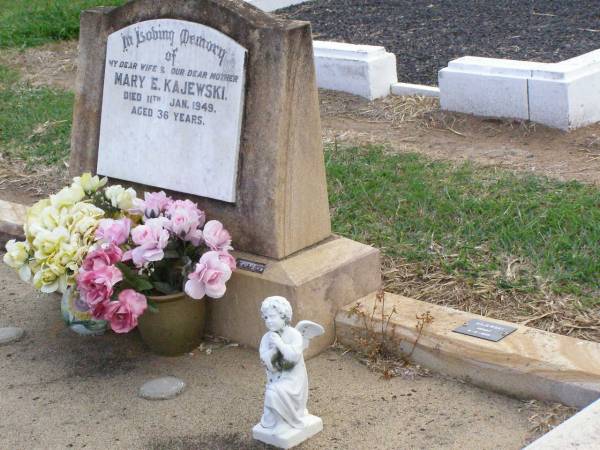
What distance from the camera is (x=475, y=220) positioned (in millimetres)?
4734

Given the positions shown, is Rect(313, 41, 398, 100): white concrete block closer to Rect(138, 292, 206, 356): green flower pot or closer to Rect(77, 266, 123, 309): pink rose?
Rect(138, 292, 206, 356): green flower pot

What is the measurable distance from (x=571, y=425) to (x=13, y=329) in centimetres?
257

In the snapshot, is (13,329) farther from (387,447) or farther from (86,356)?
(387,447)

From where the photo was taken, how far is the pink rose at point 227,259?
3957mm

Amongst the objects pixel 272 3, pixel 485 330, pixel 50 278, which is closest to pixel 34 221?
pixel 50 278

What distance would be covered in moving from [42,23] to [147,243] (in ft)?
20.7

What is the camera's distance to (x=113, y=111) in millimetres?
4613

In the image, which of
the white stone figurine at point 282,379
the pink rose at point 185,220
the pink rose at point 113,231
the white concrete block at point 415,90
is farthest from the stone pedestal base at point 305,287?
the white concrete block at point 415,90

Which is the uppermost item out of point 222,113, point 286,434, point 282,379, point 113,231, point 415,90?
point 415,90

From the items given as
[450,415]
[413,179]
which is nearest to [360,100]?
[413,179]

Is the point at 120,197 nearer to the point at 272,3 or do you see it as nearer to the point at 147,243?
the point at 147,243

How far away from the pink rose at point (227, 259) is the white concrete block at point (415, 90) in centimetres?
306

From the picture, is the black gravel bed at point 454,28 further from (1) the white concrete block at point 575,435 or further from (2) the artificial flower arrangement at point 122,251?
(1) the white concrete block at point 575,435

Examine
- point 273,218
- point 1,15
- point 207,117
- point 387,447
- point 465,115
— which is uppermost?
point 1,15
